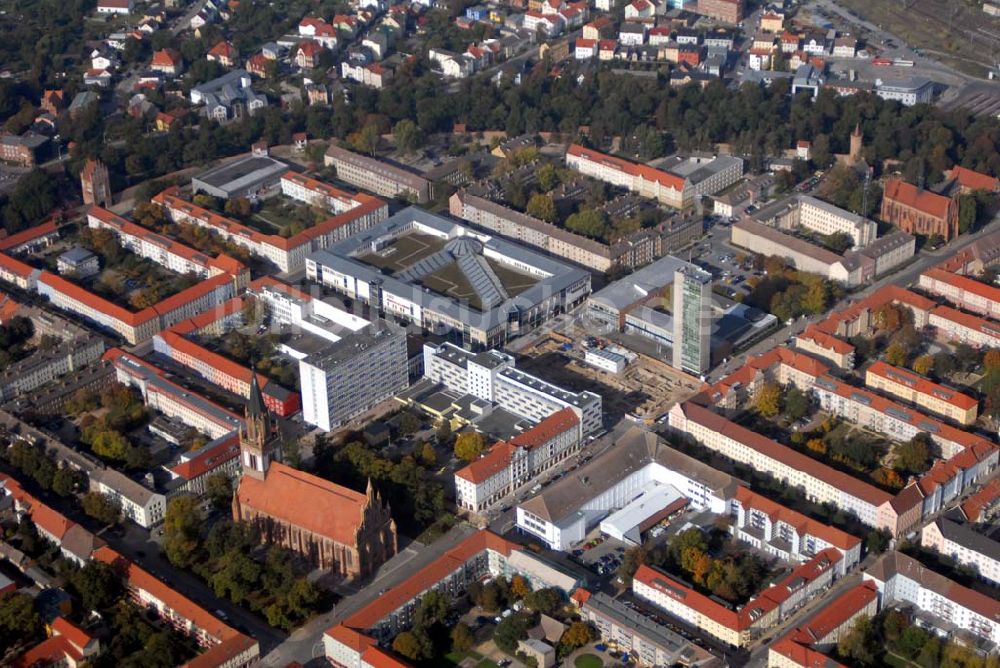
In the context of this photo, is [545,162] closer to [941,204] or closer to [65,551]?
[941,204]

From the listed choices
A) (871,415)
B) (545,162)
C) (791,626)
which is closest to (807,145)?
(545,162)

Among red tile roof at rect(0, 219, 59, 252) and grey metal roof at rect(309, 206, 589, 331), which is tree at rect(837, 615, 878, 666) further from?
A: red tile roof at rect(0, 219, 59, 252)

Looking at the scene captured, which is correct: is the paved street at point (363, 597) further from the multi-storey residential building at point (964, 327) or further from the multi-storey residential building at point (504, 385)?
the multi-storey residential building at point (964, 327)

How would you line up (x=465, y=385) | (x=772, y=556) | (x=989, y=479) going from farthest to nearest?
(x=465, y=385) → (x=989, y=479) → (x=772, y=556)

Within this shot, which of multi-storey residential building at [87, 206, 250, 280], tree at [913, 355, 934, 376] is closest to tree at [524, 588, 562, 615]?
tree at [913, 355, 934, 376]

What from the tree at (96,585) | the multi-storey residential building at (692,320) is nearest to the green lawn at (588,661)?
the tree at (96,585)

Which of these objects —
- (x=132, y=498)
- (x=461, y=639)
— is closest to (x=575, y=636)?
(x=461, y=639)
